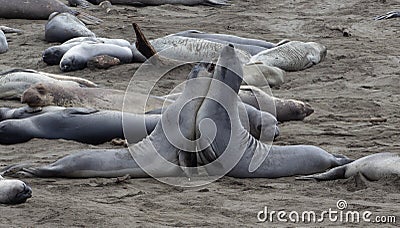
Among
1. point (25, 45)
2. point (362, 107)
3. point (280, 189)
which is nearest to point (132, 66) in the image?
point (25, 45)

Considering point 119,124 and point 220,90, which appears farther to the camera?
point 119,124

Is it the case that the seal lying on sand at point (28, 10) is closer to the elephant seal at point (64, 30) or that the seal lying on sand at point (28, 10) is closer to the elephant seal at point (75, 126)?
the elephant seal at point (64, 30)

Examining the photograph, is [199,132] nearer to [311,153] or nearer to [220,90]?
[220,90]

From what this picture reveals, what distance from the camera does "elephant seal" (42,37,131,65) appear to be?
29.3ft

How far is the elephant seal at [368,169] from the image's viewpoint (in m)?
5.13

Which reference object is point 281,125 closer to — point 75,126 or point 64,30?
point 75,126

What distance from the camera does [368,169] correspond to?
5176mm

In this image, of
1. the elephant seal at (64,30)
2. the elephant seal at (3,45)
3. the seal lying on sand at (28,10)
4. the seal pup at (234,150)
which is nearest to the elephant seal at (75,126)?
the seal pup at (234,150)

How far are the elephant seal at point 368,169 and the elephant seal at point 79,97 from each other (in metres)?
1.74

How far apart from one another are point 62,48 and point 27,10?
8.75ft

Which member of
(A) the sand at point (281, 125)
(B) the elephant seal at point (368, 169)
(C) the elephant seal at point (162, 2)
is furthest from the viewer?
(C) the elephant seal at point (162, 2)

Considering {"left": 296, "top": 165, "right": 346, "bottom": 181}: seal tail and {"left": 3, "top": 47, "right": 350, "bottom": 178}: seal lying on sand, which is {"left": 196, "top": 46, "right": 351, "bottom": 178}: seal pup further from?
{"left": 296, "top": 165, "right": 346, "bottom": 181}: seal tail

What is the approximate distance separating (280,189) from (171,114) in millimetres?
830

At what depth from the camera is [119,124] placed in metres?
6.02
